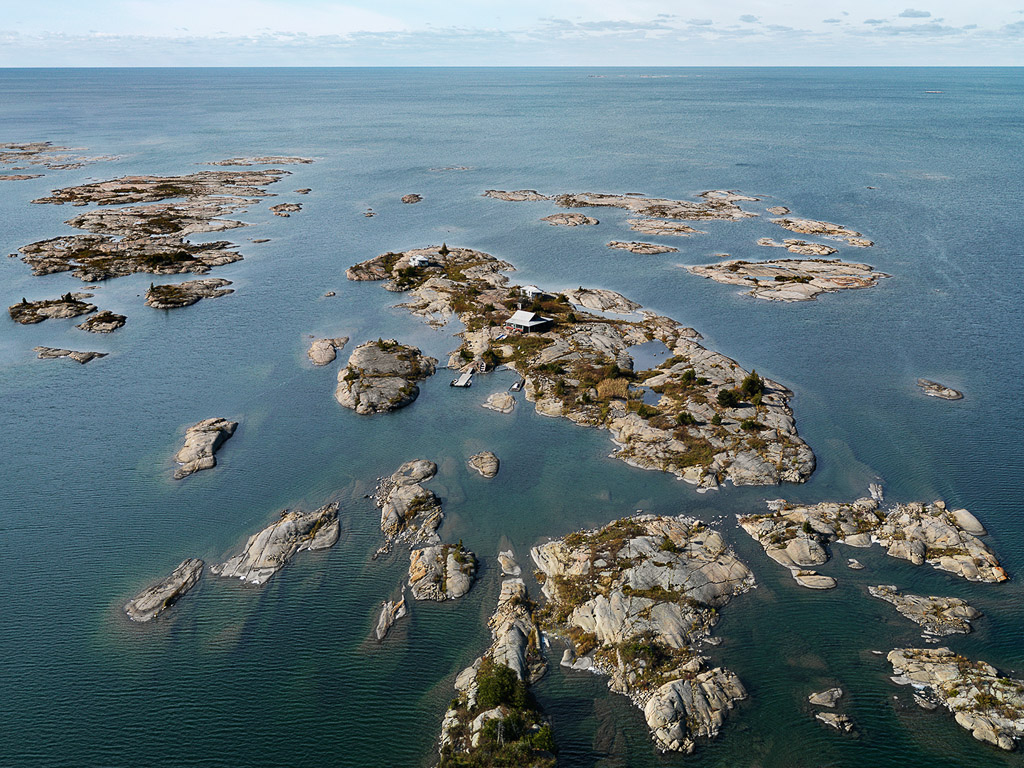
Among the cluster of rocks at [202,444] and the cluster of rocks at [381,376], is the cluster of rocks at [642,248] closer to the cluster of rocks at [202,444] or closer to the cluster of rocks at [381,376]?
the cluster of rocks at [381,376]

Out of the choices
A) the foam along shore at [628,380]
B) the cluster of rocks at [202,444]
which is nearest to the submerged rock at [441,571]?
the foam along shore at [628,380]

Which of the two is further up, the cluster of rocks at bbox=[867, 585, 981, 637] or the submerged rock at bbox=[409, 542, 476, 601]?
the cluster of rocks at bbox=[867, 585, 981, 637]

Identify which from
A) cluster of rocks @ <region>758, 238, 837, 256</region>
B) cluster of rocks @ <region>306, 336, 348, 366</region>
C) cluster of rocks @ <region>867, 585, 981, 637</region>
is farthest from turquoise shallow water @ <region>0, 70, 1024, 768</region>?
cluster of rocks @ <region>758, 238, 837, 256</region>

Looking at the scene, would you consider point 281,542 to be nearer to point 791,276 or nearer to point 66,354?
point 66,354

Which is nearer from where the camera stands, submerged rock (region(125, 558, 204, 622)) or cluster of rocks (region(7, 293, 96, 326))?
submerged rock (region(125, 558, 204, 622))

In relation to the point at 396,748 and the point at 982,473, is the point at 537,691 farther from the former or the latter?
the point at 982,473

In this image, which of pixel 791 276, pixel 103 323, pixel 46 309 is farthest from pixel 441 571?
pixel 791 276

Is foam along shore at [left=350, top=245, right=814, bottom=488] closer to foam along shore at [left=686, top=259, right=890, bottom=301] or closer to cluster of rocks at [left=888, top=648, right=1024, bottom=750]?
cluster of rocks at [left=888, top=648, right=1024, bottom=750]
